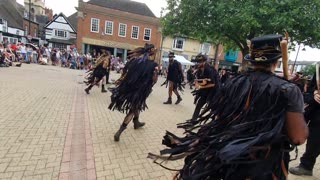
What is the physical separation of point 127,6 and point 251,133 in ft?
119

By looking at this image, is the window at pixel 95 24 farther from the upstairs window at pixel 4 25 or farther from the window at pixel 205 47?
the window at pixel 205 47

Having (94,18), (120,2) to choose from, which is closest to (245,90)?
(94,18)

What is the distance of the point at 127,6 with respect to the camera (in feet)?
117

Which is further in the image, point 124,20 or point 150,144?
point 124,20

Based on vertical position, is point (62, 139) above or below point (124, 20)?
below

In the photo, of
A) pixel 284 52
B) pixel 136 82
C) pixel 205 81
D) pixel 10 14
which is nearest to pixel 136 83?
pixel 136 82

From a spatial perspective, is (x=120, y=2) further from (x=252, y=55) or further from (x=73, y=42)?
(x=252, y=55)

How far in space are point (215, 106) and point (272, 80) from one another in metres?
0.64

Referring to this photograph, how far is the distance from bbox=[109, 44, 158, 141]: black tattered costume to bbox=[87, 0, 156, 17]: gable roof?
31.4m

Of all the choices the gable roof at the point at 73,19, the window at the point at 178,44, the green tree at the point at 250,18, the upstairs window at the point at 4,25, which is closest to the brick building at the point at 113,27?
the window at the point at 178,44

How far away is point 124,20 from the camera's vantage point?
33.4 m

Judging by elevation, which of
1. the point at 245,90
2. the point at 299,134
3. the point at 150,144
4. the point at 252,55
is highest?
the point at 252,55

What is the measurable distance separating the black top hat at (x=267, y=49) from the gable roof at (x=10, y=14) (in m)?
43.7

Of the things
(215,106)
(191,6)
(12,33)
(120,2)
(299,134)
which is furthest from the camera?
(12,33)
